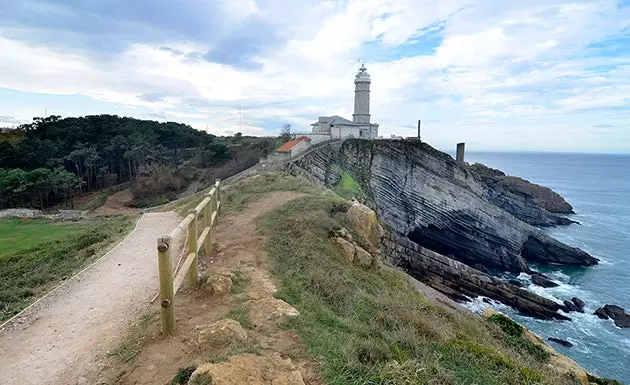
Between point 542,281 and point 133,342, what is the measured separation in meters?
32.9

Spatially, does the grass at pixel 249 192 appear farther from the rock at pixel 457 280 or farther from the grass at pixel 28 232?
the rock at pixel 457 280

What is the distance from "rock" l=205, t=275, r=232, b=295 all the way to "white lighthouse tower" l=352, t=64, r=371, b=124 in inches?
1886

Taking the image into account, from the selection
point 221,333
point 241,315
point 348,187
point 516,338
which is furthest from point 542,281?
point 221,333

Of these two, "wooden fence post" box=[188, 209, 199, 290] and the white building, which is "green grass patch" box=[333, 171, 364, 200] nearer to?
the white building

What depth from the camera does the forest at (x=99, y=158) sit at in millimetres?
33094

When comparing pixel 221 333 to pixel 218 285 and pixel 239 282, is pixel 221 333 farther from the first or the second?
pixel 239 282

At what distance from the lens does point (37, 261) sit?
1079 cm

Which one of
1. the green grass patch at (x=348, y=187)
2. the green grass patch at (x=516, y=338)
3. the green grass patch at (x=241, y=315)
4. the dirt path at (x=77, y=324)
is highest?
the green grass patch at (x=241, y=315)

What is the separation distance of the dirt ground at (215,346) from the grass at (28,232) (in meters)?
11.0

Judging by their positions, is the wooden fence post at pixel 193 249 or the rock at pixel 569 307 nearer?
the wooden fence post at pixel 193 249

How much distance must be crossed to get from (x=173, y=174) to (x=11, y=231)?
23426mm

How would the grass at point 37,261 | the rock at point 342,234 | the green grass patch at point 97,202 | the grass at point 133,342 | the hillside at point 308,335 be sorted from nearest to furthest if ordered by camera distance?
1. the hillside at point 308,335
2. the grass at point 133,342
3. the grass at point 37,261
4. the rock at point 342,234
5. the green grass patch at point 97,202

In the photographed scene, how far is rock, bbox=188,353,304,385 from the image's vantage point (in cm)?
363

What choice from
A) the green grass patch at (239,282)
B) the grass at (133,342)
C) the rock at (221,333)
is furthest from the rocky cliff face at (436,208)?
the rock at (221,333)
